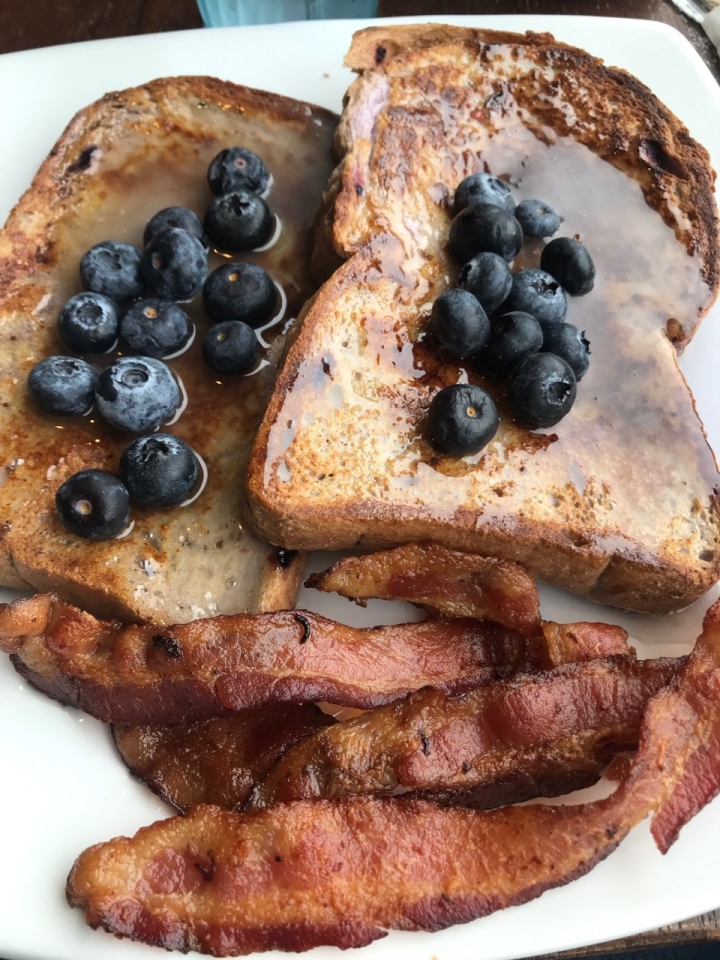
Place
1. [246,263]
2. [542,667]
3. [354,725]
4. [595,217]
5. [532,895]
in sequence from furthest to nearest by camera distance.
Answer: [595,217] → [246,263] → [542,667] → [354,725] → [532,895]

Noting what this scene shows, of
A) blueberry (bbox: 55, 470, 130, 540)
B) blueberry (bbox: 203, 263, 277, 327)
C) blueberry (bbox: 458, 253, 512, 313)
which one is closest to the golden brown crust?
blueberry (bbox: 458, 253, 512, 313)

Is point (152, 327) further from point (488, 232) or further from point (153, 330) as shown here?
point (488, 232)

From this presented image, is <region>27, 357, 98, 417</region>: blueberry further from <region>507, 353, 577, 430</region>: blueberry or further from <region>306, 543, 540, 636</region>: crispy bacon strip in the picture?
<region>507, 353, 577, 430</region>: blueberry

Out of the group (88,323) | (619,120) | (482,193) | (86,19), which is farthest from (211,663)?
(86,19)

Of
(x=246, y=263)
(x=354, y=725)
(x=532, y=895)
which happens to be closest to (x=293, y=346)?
(x=246, y=263)

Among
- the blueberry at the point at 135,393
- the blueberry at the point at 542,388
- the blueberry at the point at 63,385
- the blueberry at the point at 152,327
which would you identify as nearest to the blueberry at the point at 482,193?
the blueberry at the point at 542,388

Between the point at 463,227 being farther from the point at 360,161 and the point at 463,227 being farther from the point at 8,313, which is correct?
the point at 8,313
